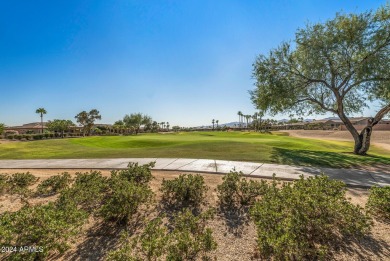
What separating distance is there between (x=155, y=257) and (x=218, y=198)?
7.97ft

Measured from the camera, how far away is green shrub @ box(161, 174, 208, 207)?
17.2 ft

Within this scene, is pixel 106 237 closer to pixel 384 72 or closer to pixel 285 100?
pixel 285 100

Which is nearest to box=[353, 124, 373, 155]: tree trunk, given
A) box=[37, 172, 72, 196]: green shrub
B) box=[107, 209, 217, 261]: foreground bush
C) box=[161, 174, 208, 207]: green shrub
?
box=[161, 174, 208, 207]: green shrub

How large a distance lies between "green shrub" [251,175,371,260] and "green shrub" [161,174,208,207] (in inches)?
65.6

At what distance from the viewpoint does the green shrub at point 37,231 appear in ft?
11.1

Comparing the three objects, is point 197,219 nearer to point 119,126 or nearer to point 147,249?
point 147,249

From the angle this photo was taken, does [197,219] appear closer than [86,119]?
Yes

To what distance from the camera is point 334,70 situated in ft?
46.5

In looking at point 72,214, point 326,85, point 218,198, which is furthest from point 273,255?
point 326,85

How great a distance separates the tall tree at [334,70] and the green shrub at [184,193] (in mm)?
12453

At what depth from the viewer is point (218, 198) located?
211 inches

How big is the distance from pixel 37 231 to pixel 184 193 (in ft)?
10.1

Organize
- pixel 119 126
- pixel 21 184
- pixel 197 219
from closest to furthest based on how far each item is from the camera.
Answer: pixel 197 219 < pixel 21 184 < pixel 119 126

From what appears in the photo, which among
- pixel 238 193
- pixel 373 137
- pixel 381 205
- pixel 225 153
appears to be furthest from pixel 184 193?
pixel 373 137
